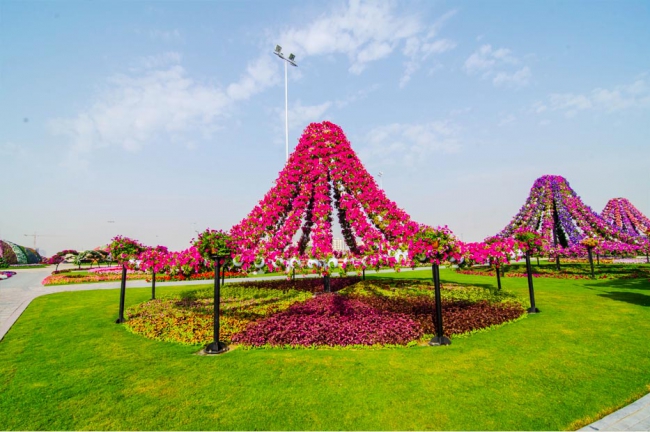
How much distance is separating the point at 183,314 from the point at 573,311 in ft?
42.2

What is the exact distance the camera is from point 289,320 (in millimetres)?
9422

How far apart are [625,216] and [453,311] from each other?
29.4m

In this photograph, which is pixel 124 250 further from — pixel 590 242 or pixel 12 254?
pixel 12 254

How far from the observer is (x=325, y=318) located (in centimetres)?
954

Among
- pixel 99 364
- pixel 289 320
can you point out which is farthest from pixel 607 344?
pixel 99 364

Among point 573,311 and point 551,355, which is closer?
point 551,355

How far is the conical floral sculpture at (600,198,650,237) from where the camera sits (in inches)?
1107

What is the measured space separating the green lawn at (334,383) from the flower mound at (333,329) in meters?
0.56

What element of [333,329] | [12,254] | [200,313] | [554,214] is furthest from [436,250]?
[12,254]

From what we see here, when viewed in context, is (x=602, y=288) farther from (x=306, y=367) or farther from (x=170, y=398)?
(x=170, y=398)

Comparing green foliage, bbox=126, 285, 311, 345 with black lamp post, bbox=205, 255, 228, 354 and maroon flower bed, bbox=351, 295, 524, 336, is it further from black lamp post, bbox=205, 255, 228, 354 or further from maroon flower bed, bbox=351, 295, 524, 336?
maroon flower bed, bbox=351, 295, 524, 336

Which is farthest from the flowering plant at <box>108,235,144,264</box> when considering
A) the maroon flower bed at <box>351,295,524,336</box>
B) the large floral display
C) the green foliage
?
the large floral display

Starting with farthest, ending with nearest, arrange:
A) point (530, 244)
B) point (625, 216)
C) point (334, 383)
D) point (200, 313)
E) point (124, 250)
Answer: point (625, 216) → point (200, 313) → point (530, 244) → point (124, 250) → point (334, 383)

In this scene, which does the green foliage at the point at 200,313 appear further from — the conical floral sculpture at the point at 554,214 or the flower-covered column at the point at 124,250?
the conical floral sculpture at the point at 554,214
